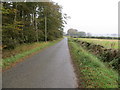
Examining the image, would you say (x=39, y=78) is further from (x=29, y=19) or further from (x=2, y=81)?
(x=29, y=19)

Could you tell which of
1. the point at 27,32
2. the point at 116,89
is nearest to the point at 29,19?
the point at 27,32

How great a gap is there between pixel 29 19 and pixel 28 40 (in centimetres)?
426

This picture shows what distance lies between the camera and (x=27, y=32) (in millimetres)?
16359

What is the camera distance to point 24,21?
52.7 ft

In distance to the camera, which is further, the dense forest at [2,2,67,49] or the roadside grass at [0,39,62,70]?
the dense forest at [2,2,67,49]

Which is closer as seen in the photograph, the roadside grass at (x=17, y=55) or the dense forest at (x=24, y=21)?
the roadside grass at (x=17, y=55)

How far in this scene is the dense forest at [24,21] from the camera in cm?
972

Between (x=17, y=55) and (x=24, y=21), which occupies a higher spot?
(x=24, y=21)

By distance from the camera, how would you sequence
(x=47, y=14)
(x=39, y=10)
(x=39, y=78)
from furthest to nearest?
(x=47, y=14) < (x=39, y=10) < (x=39, y=78)

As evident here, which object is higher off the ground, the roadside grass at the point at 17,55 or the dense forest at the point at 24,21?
the dense forest at the point at 24,21

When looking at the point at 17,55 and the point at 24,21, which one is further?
the point at 24,21

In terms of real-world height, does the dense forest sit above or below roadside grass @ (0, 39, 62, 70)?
above

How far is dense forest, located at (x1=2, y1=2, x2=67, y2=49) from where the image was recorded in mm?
9719

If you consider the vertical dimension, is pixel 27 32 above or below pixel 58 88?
above
